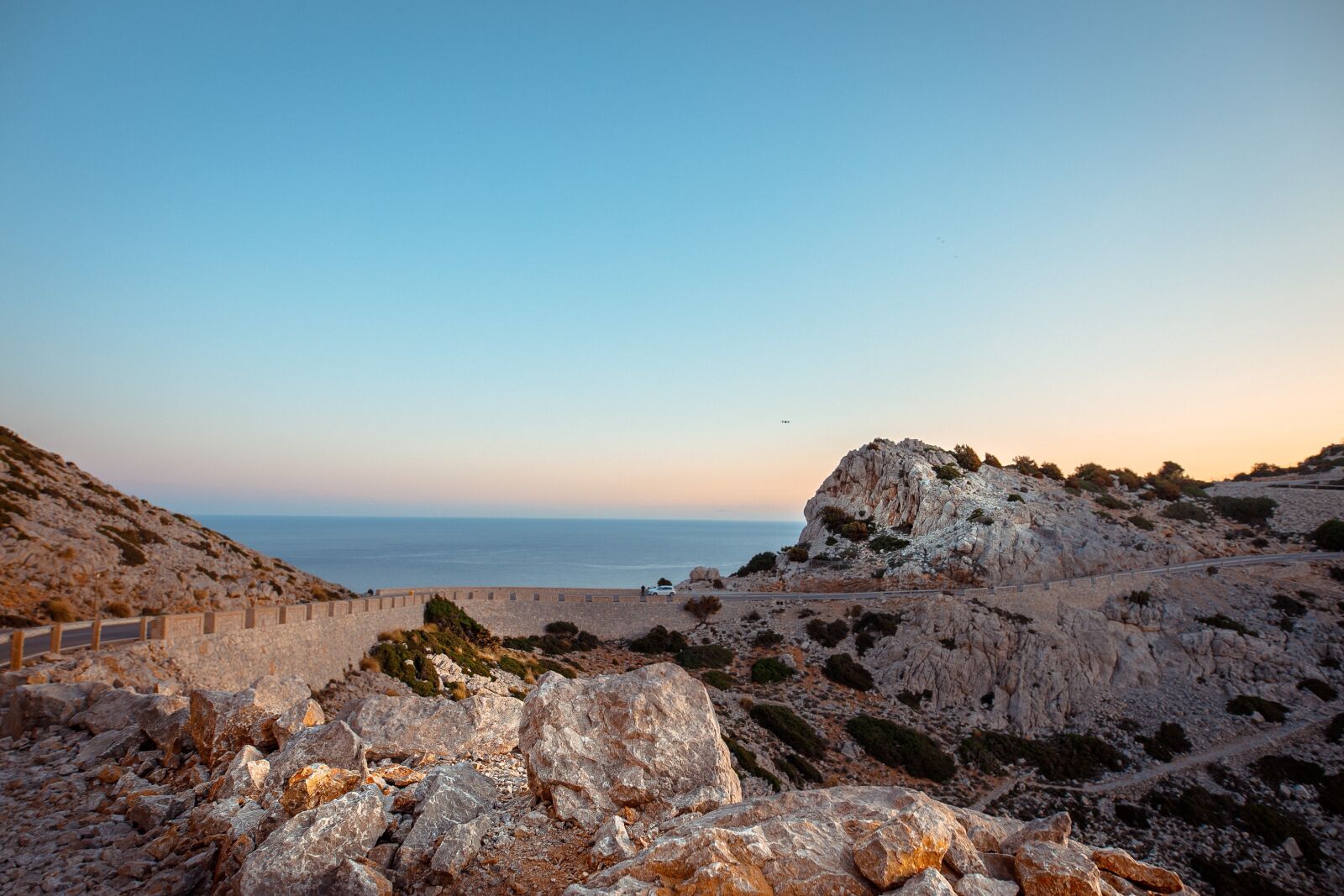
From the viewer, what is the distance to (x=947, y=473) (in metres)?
49.4

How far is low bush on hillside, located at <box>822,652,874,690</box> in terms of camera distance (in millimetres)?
32531

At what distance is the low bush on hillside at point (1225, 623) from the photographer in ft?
124

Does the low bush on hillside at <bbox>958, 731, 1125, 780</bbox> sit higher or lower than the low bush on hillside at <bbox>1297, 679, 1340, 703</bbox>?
lower

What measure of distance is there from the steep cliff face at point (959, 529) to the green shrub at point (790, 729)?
15358 millimetres

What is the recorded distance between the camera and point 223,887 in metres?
6.17

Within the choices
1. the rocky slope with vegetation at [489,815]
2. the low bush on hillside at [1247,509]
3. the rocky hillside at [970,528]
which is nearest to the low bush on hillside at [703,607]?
the rocky hillside at [970,528]

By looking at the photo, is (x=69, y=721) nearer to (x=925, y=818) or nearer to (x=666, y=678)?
(x=666, y=678)

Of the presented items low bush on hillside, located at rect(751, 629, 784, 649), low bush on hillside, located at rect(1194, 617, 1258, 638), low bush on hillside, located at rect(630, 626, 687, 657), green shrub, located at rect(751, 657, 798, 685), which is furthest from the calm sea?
low bush on hillside, located at rect(1194, 617, 1258, 638)

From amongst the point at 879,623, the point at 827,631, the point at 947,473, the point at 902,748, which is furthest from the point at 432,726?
the point at 947,473

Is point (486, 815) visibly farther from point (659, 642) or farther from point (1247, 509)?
point (1247, 509)

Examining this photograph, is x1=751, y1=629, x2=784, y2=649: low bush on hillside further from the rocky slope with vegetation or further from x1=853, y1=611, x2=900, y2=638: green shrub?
the rocky slope with vegetation

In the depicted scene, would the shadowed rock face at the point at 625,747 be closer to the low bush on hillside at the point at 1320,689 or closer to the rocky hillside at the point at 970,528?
the rocky hillside at the point at 970,528

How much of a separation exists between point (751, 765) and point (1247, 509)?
5722 cm

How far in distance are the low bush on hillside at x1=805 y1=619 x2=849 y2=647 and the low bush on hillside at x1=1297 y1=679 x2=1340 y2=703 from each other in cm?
→ 2184
